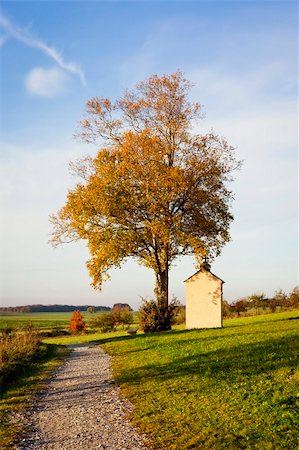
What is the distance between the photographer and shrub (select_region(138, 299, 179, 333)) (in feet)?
118

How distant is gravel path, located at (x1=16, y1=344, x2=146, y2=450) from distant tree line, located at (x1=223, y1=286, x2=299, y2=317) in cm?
3946

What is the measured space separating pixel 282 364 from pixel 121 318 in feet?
153

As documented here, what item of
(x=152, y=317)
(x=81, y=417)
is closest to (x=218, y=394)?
(x=81, y=417)

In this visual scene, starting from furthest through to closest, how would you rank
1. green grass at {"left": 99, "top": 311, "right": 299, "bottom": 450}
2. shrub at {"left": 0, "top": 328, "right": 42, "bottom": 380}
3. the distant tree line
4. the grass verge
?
the distant tree line → shrub at {"left": 0, "top": 328, "right": 42, "bottom": 380} → the grass verge → green grass at {"left": 99, "top": 311, "right": 299, "bottom": 450}

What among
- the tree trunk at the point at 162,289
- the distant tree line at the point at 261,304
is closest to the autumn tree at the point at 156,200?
the tree trunk at the point at 162,289

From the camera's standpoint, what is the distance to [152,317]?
36000mm

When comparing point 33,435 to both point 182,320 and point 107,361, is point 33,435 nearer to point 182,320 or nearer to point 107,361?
point 107,361

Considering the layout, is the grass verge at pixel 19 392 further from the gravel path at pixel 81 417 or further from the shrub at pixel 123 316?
the shrub at pixel 123 316

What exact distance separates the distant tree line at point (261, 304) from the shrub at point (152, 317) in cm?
1993

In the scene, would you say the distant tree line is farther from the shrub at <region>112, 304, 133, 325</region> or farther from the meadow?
the meadow

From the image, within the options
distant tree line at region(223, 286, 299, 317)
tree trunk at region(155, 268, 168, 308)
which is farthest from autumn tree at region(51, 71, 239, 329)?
distant tree line at region(223, 286, 299, 317)

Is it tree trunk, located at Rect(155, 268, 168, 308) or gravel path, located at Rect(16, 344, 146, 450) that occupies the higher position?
tree trunk, located at Rect(155, 268, 168, 308)

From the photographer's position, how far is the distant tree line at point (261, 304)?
→ 5354 centimetres

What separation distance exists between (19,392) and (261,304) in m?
45.3
